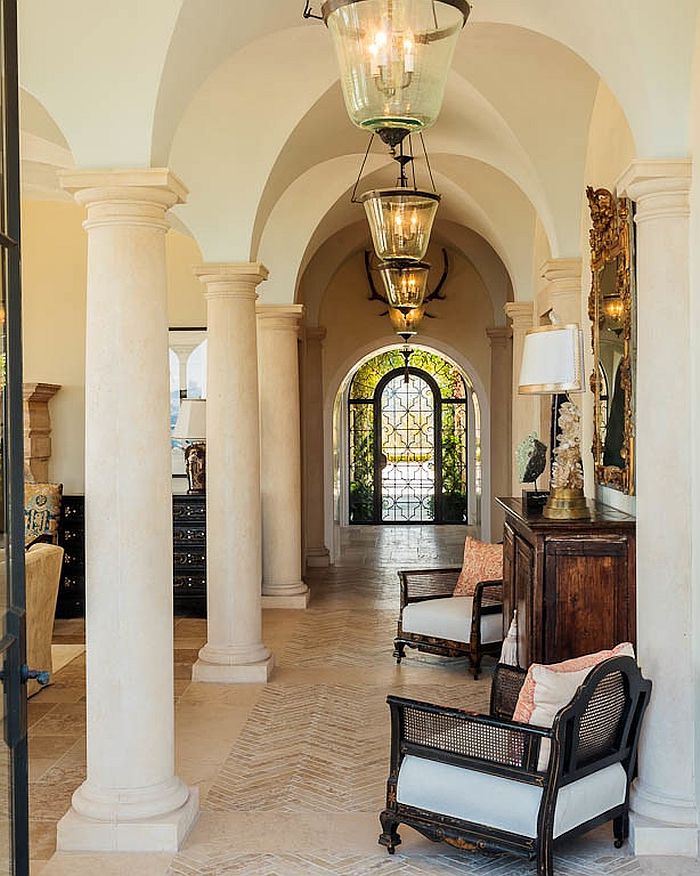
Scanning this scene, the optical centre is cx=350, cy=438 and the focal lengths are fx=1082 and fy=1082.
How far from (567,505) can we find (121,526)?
2610 millimetres

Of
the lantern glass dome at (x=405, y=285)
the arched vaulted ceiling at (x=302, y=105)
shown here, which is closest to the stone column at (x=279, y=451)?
the arched vaulted ceiling at (x=302, y=105)

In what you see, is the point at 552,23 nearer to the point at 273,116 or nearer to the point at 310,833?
the point at 273,116

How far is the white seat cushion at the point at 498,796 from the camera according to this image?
4.71m

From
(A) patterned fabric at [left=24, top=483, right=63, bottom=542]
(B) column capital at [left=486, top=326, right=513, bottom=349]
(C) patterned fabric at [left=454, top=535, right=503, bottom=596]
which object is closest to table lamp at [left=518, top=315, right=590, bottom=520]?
(C) patterned fabric at [left=454, top=535, right=503, bottom=596]

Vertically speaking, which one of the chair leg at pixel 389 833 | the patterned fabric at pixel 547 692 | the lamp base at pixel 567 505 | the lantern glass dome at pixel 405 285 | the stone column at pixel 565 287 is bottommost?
the chair leg at pixel 389 833

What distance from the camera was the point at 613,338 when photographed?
682 centimetres

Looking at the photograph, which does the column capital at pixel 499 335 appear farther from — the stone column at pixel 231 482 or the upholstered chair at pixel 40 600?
the upholstered chair at pixel 40 600

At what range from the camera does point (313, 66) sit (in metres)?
7.51

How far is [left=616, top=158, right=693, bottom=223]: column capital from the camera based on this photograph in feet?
16.3

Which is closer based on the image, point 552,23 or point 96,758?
point 96,758

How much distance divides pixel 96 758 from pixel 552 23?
4390 millimetres

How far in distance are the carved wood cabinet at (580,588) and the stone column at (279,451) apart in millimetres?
6079

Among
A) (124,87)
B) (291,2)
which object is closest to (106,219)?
(124,87)

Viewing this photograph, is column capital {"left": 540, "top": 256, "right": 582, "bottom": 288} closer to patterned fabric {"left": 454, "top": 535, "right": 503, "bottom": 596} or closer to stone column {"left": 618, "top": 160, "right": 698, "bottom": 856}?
patterned fabric {"left": 454, "top": 535, "right": 503, "bottom": 596}
